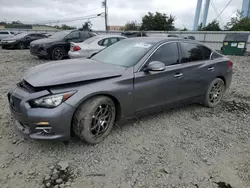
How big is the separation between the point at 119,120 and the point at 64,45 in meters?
8.00

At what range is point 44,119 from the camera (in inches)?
96.4

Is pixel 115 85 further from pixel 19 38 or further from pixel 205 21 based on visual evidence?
pixel 205 21

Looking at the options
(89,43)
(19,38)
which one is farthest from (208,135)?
(19,38)

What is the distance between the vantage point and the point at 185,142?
313 cm

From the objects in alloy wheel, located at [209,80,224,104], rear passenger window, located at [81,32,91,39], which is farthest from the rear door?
rear passenger window, located at [81,32,91,39]

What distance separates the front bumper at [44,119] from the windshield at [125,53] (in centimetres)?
124

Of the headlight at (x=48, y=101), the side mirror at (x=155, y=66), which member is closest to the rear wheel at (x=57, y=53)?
the side mirror at (x=155, y=66)

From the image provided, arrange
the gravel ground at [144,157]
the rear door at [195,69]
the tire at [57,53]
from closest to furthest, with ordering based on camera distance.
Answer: the gravel ground at [144,157] < the rear door at [195,69] < the tire at [57,53]

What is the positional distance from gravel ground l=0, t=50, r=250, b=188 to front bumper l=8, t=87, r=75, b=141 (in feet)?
1.11

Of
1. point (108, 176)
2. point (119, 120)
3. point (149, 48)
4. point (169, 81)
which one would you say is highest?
point (149, 48)

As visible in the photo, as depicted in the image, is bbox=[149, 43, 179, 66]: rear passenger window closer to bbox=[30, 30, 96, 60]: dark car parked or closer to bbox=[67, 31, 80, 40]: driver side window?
bbox=[30, 30, 96, 60]: dark car parked

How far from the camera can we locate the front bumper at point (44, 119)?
2.46m

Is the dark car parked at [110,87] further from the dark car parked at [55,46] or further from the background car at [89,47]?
the dark car parked at [55,46]

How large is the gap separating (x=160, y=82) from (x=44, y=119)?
184 centimetres
